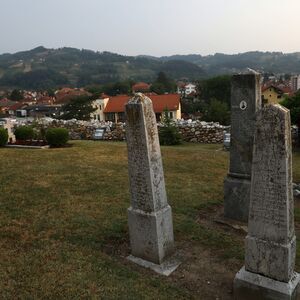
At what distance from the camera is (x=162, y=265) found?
18.5 feet

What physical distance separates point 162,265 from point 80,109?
45.6 metres

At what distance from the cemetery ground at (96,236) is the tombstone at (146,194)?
255 millimetres

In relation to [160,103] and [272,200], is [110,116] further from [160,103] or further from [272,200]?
[272,200]

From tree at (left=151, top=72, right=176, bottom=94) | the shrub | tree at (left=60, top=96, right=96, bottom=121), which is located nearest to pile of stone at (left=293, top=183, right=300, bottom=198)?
the shrub

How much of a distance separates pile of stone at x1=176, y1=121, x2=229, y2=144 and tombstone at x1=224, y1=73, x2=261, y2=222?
11090mm

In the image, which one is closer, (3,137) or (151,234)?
(151,234)

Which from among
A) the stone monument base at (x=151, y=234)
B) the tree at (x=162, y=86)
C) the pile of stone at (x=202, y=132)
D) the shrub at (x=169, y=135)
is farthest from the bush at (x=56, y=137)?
the tree at (x=162, y=86)

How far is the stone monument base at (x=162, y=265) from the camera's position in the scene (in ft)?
18.0

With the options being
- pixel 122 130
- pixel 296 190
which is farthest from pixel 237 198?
pixel 122 130

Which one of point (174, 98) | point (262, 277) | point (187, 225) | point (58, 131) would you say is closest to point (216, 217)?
point (187, 225)

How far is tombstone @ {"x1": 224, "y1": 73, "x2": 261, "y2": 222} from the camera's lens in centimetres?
678

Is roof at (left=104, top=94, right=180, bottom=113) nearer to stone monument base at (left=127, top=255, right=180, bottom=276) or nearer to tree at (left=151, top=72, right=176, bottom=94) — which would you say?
tree at (left=151, top=72, right=176, bottom=94)

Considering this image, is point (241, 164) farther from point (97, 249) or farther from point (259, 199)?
point (97, 249)

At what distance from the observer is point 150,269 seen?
5566mm
